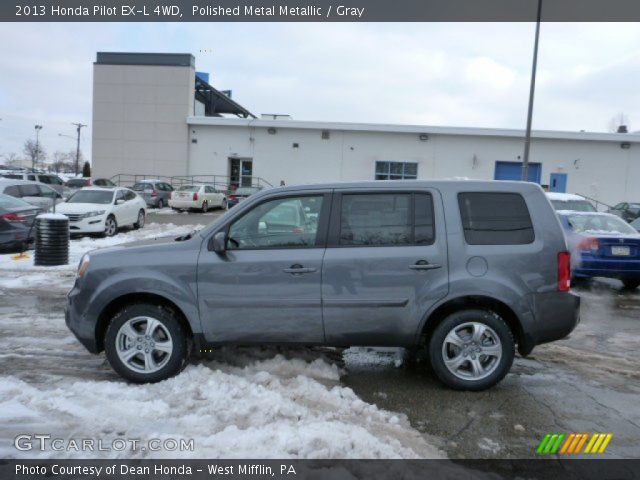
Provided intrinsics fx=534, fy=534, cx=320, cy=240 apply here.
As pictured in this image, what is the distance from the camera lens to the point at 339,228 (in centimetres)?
477

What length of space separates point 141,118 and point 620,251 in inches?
1382

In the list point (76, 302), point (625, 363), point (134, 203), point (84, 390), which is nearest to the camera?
point (84, 390)

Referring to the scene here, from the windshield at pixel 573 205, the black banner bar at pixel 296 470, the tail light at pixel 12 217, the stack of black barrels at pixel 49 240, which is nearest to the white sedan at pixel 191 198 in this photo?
the tail light at pixel 12 217

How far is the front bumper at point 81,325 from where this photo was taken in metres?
4.79

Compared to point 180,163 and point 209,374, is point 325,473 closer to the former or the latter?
point 209,374

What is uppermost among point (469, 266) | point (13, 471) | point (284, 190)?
point (284, 190)

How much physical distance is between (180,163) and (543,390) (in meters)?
35.7

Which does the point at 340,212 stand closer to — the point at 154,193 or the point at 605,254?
the point at 605,254

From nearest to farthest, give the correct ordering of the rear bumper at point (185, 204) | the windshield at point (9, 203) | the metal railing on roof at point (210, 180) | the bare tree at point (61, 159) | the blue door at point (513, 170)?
the windshield at point (9, 203) < the rear bumper at point (185, 204) < the blue door at point (513, 170) < the metal railing on roof at point (210, 180) < the bare tree at point (61, 159)

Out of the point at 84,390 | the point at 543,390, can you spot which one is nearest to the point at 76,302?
the point at 84,390

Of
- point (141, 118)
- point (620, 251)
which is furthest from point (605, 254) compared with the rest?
point (141, 118)

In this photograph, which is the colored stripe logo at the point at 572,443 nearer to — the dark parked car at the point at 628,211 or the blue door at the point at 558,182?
the dark parked car at the point at 628,211

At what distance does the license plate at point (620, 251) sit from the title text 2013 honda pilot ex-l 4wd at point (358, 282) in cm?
623

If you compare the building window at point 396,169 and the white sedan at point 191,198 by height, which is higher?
the building window at point 396,169
